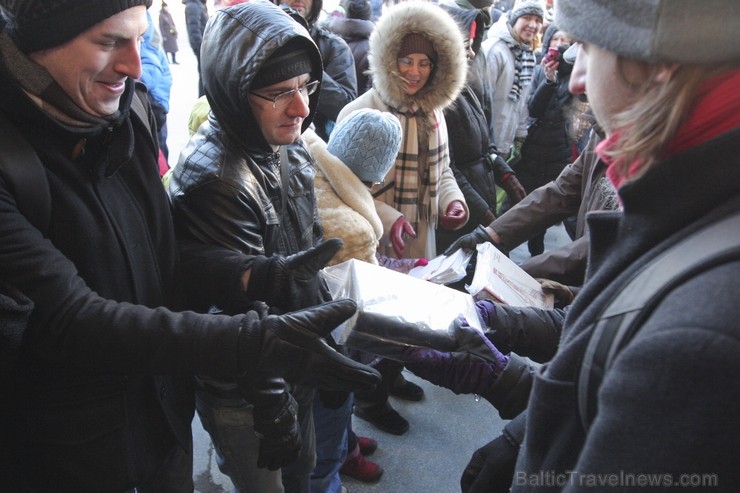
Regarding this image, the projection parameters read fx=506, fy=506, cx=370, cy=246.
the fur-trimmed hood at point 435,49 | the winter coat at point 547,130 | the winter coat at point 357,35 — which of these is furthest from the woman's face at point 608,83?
the winter coat at point 547,130

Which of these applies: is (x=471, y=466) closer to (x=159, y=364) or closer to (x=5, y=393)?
(x=159, y=364)

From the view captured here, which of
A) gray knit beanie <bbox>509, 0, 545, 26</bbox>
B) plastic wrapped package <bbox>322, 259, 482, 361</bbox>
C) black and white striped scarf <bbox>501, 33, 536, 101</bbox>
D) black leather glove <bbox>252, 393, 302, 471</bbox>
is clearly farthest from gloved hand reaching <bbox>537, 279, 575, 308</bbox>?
gray knit beanie <bbox>509, 0, 545, 26</bbox>

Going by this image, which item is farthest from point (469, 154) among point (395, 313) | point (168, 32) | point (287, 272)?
point (168, 32)

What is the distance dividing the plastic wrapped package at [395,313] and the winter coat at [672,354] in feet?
2.22

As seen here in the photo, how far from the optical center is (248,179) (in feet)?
4.61

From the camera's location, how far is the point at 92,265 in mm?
1082

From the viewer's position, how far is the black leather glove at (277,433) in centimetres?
121

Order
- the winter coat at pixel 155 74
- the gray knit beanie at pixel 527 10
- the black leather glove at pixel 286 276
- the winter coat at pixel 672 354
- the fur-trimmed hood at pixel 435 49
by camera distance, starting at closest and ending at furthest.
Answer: the winter coat at pixel 672 354, the black leather glove at pixel 286 276, the fur-trimmed hood at pixel 435 49, the winter coat at pixel 155 74, the gray knit beanie at pixel 527 10

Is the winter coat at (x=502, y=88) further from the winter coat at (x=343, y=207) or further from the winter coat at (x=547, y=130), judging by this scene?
the winter coat at (x=343, y=207)

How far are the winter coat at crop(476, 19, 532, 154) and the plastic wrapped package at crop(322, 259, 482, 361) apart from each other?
281cm

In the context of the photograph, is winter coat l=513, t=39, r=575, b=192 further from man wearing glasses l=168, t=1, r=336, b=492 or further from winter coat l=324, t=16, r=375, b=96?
man wearing glasses l=168, t=1, r=336, b=492

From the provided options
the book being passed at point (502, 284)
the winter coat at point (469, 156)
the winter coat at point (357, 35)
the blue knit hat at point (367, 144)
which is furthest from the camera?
the winter coat at point (357, 35)

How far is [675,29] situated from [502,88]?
12.3 feet

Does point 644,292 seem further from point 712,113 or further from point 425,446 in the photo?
point 425,446
